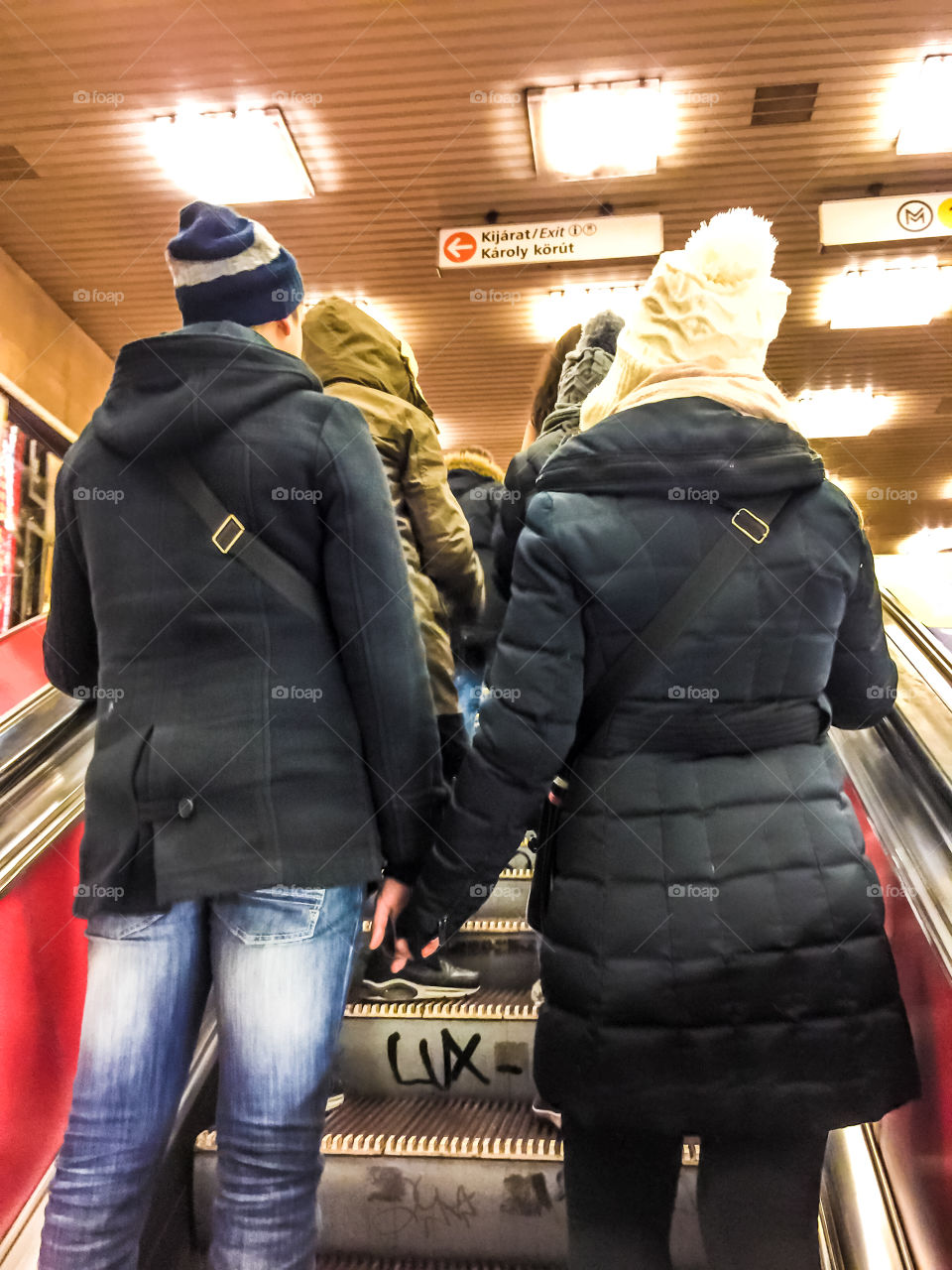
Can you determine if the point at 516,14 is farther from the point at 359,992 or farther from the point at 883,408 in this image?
the point at 883,408

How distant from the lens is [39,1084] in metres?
2.06

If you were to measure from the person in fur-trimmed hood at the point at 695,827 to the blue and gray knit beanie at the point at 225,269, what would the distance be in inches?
19.6

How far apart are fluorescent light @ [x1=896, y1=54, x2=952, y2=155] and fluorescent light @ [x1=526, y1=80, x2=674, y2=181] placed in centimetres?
150

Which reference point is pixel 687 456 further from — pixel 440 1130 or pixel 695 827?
pixel 440 1130

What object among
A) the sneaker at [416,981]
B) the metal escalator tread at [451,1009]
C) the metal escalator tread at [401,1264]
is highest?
the sneaker at [416,981]

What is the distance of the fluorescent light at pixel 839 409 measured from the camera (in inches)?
417

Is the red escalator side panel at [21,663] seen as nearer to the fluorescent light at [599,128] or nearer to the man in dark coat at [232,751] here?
the man in dark coat at [232,751]

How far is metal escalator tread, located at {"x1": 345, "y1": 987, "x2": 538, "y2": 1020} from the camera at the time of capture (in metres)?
2.21

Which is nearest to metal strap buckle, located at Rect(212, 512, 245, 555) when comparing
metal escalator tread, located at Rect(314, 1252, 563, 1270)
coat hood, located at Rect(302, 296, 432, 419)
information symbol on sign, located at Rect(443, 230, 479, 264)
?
coat hood, located at Rect(302, 296, 432, 419)

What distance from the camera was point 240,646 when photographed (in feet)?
3.91

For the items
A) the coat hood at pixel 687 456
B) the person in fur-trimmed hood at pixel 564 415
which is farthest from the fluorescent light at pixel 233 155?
the coat hood at pixel 687 456

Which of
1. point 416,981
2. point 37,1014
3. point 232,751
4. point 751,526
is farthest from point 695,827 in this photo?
point 37,1014

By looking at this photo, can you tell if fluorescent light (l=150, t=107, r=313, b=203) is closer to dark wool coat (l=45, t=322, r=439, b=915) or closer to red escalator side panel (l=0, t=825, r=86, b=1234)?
red escalator side panel (l=0, t=825, r=86, b=1234)

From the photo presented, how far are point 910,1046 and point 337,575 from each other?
106cm
